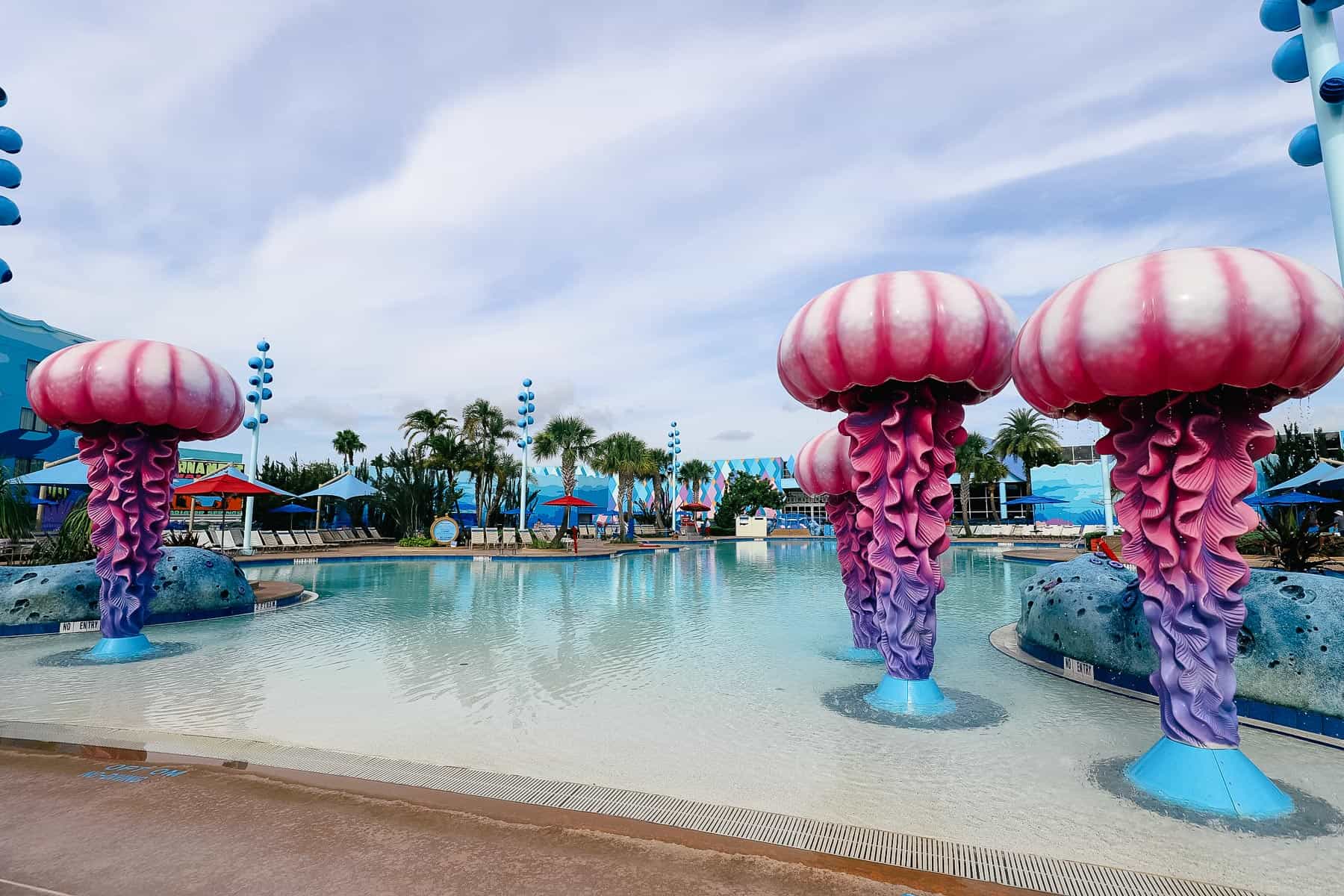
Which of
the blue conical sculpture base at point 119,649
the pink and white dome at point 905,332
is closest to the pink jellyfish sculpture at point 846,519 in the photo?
the pink and white dome at point 905,332

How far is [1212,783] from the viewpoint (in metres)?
3.93

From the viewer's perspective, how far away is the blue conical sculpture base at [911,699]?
5.81 m

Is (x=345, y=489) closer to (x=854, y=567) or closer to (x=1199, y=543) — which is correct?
(x=854, y=567)

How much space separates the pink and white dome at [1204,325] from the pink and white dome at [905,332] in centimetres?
115

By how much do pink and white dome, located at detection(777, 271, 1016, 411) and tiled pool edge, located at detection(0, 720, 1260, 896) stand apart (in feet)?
10.4

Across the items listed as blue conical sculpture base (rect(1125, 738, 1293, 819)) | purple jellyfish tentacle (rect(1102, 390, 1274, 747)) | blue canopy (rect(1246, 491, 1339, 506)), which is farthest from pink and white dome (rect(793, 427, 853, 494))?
Answer: blue canopy (rect(1246, 491, 1339, 506))

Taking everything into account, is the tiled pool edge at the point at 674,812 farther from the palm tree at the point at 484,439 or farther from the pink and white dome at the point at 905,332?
the palm tree at the point at 484,439

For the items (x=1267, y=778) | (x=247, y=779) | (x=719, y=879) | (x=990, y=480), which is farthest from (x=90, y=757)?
(x=990, y=480)

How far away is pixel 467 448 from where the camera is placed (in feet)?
113

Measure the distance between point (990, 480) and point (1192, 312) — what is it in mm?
45589

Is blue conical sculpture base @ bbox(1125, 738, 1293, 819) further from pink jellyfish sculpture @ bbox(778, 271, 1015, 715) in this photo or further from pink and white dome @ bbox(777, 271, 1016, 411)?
pink and white dome @ bbox(777, 271, 1016, 411)

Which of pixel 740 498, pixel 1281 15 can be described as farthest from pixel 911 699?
pixel 740 498

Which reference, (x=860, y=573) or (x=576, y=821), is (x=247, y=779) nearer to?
(x=576, y=821)

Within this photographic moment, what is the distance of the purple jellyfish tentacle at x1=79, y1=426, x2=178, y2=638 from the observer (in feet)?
25.9
